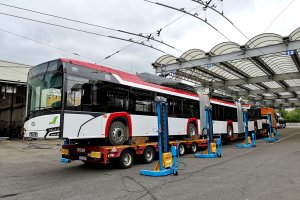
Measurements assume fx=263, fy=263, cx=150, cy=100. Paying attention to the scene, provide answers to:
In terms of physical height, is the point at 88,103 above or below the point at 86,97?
below

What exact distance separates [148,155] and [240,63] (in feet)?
44.9

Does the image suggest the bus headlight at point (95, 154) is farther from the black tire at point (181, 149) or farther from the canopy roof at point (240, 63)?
the canopy roof at point (240, 63)

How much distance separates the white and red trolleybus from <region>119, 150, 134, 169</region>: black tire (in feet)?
1.38

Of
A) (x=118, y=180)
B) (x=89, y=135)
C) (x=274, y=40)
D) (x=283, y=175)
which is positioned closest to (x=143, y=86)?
(x=89, y=135)

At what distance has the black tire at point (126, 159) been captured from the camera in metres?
9.50

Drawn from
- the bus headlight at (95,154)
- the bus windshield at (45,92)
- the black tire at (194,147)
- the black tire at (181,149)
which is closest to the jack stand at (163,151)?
the bus headlight at (95,154)

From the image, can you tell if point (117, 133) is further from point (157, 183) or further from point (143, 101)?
point (157, 183)

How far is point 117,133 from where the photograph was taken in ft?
31.2

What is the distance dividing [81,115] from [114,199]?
3289 mm

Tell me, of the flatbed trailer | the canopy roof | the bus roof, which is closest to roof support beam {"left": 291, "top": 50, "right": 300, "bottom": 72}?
the canopy roof

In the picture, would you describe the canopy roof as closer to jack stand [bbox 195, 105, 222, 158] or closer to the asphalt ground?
jack stand [bbox 195, 105, 222, 158]

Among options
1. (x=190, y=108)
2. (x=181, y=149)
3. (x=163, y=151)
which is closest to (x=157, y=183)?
(x=163, y=151)

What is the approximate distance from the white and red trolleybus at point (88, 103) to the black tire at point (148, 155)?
62 centimetres

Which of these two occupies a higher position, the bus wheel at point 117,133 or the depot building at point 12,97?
the depot building at point 12,97
